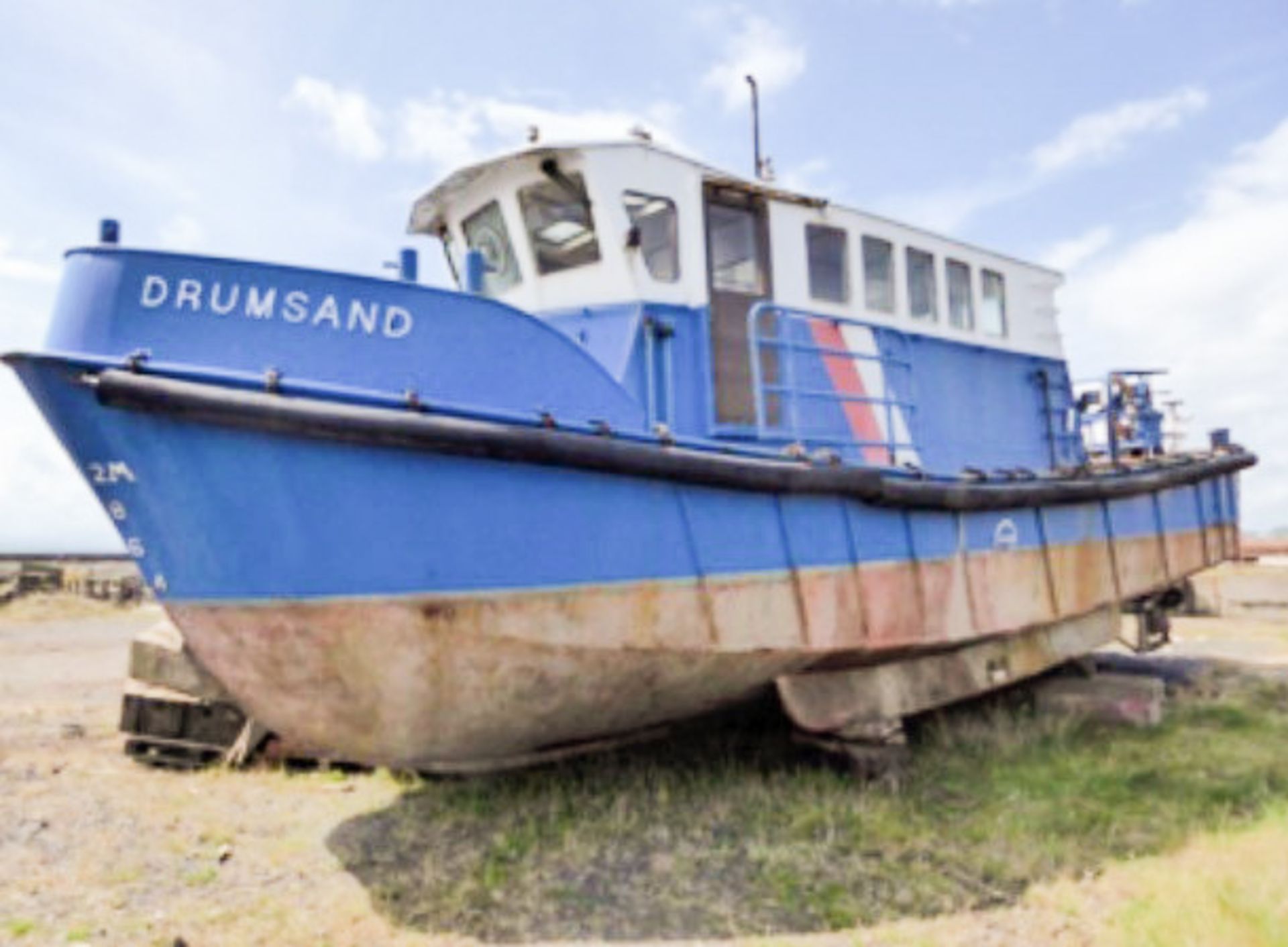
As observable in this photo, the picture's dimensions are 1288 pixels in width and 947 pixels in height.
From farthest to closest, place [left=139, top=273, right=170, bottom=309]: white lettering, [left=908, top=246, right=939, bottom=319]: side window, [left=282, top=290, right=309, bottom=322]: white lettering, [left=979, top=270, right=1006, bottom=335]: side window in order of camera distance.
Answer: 1. [left=979, top=270, right=1006, bottom=335]: side window
2. [left=908, top=246, right=939, bottom=319]: side window
3. [left=282, top=290, right=309, bottom=322]: white lettering
4. [left=139, top=273, right=170, bottom=309]: white lettering

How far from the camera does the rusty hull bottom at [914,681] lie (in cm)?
502

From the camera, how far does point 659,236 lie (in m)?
5.33

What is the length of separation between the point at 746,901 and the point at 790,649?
134cm

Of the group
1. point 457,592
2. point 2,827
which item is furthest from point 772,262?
point 2,827

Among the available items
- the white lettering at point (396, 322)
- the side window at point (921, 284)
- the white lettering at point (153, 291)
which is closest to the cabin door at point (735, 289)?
the side window at point (921, 284)

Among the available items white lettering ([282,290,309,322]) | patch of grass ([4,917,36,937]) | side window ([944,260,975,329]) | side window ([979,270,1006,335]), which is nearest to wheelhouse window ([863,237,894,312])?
side window ([944,260,975,329])

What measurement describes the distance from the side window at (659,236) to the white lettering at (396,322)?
1.76m

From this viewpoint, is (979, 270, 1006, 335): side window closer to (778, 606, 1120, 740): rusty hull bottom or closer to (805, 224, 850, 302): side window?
(805, 224, 850, 302): side window

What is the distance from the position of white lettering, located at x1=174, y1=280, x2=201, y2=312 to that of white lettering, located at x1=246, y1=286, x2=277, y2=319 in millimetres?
192

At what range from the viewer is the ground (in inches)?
137

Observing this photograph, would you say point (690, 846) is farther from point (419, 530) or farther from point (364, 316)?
point (364, 316)

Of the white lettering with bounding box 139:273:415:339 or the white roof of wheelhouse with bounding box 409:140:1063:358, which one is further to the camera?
the white roof of wheelhouse with bounding box 409:140:1063:358

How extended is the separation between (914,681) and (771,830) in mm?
1604

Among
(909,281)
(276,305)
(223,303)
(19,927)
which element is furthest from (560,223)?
(19,927)
